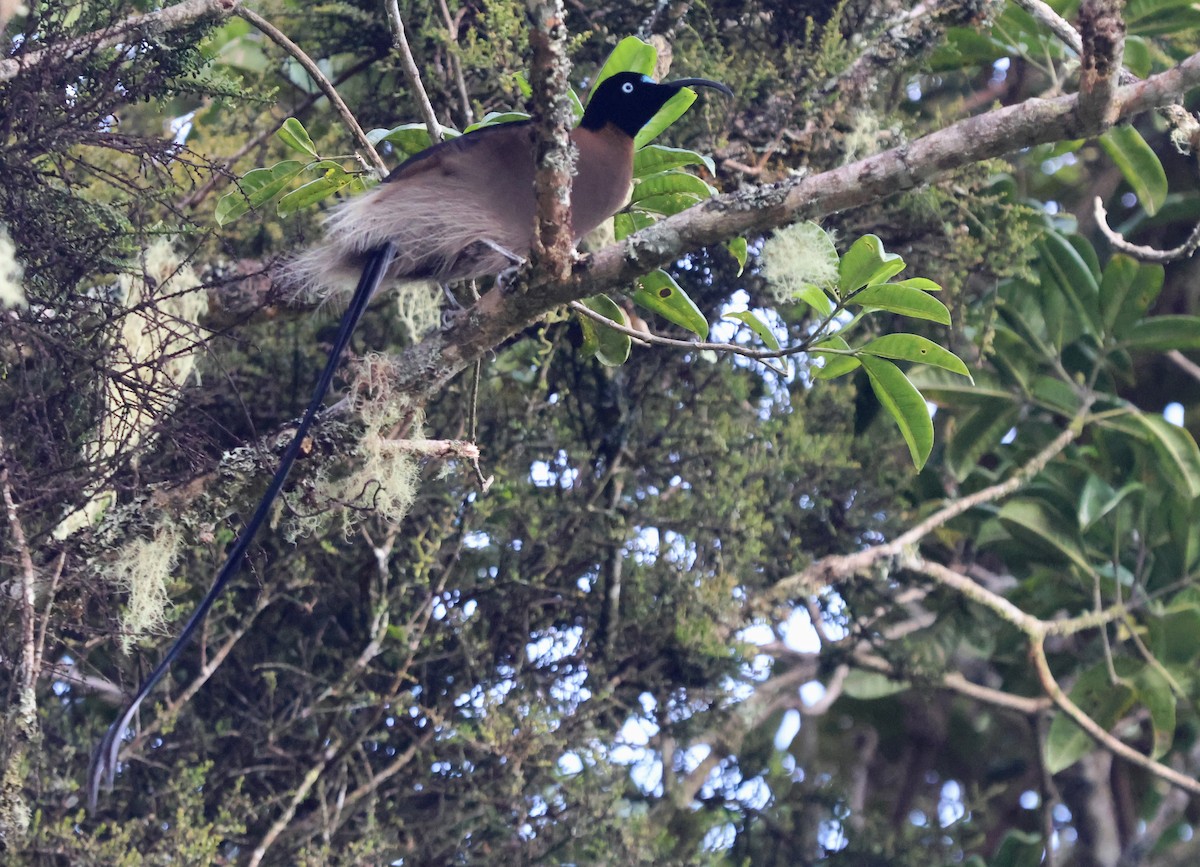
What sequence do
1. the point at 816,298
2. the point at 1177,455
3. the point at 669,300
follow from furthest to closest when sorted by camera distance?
the point at 1177,455 < the point at 669,300 < the point at 816,298

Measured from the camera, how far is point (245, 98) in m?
2.03

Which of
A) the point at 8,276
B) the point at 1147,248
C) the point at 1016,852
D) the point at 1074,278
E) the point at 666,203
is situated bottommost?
the point at 1016,852

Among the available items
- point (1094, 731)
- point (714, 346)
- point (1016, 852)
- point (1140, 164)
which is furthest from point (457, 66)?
point (1016, 852)

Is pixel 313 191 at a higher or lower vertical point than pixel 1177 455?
higher

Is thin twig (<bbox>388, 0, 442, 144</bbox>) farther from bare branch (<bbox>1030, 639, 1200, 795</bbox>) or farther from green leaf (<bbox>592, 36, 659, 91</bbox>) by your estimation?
bare branch (<bbox>1030, 639, 1200, 795</bbox>)

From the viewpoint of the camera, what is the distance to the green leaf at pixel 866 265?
66.0 inches

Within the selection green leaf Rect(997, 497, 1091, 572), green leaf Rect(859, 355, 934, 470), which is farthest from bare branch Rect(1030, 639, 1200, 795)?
green leaf Rect(859, 355, 934, 470)

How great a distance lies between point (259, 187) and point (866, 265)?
1.06 m

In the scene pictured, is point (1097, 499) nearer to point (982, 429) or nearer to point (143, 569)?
point (982, 429)

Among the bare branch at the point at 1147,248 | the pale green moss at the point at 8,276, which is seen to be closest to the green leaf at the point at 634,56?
the bare branch at the point at 1147,248

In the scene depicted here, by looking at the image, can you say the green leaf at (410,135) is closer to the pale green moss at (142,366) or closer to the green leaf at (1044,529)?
the pale green moss at (142,366)

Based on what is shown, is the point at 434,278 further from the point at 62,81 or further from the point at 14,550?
the point at 14,550

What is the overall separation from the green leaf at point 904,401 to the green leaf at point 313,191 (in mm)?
914

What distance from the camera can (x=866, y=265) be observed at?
1.70 meters
